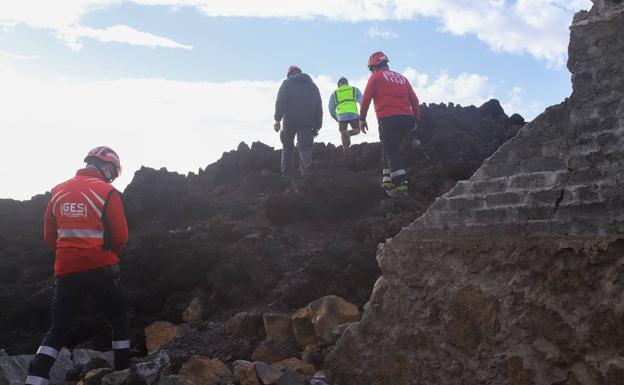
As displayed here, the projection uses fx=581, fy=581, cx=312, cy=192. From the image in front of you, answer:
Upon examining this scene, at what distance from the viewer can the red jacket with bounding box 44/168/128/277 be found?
4.64m

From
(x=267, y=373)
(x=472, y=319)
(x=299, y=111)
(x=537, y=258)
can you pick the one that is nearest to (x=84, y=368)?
(x=267, y=373)

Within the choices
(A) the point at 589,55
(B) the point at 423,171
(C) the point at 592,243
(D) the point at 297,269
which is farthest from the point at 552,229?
(B) the point at 423,171

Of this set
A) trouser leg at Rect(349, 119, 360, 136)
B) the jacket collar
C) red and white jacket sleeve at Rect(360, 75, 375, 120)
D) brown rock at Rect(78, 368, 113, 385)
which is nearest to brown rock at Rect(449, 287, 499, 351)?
brown rock at Rect(78, 368, 113, 385)

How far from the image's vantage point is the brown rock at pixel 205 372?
4.40 metres

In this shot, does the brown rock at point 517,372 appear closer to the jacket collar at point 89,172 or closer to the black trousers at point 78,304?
the black trousers at point 78,304

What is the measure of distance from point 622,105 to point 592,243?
0.80 meters

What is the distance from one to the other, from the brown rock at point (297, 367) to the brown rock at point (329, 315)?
34 cm

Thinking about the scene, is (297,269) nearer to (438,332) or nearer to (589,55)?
(438,332)

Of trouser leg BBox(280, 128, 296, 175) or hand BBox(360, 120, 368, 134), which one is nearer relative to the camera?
hand BBox(360, 120, 368, 134)

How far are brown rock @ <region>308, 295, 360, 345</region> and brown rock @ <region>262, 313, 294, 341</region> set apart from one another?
0.94 feet

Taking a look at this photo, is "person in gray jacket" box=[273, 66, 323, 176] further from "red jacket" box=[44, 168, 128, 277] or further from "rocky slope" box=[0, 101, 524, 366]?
"red jacket" box=[44, 168, 128, 277]

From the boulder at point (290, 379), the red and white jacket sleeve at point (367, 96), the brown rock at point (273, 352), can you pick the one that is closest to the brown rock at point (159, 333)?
the brown rock at point (273, 352)

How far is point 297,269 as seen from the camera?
6.48 meters

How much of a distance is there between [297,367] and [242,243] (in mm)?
2884
